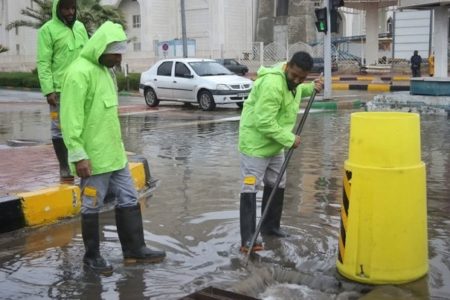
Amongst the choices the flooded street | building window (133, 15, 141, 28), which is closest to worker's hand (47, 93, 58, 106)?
the flooded street

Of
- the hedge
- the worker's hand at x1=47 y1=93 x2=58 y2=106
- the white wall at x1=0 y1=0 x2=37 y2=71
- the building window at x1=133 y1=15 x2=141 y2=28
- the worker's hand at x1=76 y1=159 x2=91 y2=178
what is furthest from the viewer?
the white wall at x1=0 y1=0 x2=37 y2=71

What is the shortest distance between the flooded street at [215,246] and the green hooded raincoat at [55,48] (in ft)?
4.67

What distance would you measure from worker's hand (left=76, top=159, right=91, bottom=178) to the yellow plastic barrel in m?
1.81

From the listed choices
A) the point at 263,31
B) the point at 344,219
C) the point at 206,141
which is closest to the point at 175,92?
the point at 206,141

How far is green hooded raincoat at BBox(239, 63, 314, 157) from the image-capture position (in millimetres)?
4887

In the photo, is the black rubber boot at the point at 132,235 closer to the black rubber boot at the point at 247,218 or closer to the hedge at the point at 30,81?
the black rubber boot at the point at 247,218

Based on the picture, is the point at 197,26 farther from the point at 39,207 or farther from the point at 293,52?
the point at 39,207

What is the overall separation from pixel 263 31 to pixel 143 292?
43.6 meters

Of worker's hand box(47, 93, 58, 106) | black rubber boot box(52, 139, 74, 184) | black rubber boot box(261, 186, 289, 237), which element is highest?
worker's hand box(47, 93, 58, 106)

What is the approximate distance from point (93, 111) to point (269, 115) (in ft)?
4.25

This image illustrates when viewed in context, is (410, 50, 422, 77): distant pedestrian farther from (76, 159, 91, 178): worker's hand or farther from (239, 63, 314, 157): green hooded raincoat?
(76, 159, 91, 178): worker's hand

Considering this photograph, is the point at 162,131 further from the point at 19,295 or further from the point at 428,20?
the point at 428,20

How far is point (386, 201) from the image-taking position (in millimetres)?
4285

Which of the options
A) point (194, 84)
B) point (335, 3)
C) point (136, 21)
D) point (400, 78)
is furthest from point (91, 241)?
point (136, 21)
